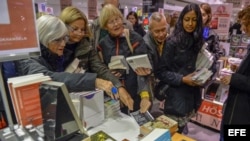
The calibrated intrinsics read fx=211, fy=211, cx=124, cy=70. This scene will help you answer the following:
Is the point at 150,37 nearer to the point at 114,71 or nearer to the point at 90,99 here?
the point at 114,71

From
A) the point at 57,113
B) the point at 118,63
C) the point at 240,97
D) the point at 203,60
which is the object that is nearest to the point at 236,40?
the point at 203,60

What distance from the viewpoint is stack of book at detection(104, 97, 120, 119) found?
4.62 feet

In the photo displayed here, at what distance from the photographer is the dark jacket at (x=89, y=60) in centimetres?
140

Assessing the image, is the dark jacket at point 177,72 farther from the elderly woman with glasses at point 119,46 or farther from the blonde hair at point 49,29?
the blonde hair at point 49,29

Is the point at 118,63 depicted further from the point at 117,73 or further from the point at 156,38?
the point at 156,38

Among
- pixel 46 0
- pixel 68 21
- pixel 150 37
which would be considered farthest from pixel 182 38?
pixel 46 0

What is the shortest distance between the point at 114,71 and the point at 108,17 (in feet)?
1.33

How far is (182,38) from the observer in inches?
64.5

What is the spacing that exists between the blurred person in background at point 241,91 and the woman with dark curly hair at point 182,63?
0.85ft

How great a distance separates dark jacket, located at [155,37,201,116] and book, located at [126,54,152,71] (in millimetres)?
A: 268

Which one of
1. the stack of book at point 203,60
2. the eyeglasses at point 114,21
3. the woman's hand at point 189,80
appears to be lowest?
the woman's hand at point 189,80

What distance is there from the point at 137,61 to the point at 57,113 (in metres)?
0.72

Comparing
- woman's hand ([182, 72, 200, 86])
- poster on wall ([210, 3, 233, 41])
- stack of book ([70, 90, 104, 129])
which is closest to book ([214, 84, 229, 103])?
poster on wall ([210, 3, 233, 41])

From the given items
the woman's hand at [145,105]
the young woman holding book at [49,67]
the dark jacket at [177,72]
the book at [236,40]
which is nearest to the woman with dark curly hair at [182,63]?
the dark jacket at [177,72]
